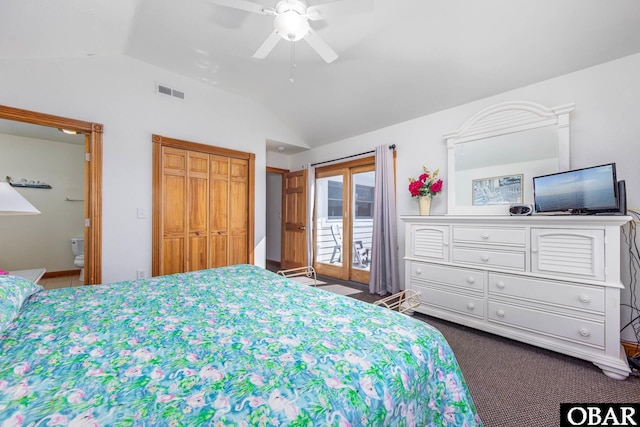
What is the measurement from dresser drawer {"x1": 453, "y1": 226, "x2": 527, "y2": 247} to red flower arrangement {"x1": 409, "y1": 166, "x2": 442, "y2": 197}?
26.4 inches

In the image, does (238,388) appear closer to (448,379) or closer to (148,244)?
(448,379)

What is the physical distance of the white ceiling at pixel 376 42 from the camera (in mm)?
2191

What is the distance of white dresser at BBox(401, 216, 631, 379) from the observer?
2018 mm

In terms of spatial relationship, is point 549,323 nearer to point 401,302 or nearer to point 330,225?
point 401,302

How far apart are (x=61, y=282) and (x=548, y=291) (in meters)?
6.51

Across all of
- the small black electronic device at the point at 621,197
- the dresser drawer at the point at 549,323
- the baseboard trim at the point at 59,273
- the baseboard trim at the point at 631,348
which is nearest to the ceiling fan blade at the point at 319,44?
the small black electronic device at the point at 621,197

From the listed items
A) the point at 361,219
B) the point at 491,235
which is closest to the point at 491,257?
the point at 491,235

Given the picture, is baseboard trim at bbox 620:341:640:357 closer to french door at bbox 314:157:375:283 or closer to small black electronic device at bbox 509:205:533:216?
small black electronic device at bbox 509:205:533:216

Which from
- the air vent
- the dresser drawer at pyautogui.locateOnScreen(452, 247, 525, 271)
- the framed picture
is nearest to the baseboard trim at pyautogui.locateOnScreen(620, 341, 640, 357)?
the dresser drawer at pyautogui.locateOnScreen(452, 247, 525, 271)

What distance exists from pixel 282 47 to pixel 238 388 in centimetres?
321

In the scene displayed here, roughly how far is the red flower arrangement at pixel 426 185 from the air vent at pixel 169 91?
328cm

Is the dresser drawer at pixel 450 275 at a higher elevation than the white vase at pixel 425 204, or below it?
below

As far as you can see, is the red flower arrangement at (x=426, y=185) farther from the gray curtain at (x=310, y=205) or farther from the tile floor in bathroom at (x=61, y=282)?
the tile floor in bathroom at (x=61, y=282)

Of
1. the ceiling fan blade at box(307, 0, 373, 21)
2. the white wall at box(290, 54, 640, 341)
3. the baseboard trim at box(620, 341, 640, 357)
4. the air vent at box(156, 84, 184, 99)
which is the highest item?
the air vent at box(156, 84, 184, 99)
